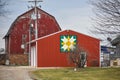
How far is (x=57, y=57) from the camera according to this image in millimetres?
57219

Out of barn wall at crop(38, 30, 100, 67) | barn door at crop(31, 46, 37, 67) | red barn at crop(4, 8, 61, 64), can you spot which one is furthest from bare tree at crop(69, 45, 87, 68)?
red barn at crop(4, 8, 61, 64)

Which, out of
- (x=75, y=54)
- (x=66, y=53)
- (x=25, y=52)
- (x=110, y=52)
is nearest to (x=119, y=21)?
(x=75, y=54)

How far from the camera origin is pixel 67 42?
58281 mm

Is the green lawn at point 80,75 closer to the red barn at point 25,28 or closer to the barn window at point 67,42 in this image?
the barn window at point 67,42

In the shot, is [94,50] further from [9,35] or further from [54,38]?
[9,35]

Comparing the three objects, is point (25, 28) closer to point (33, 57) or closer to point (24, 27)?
point (24, 27)

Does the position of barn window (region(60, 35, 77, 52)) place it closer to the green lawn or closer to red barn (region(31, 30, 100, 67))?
red barn (region(31, 30, 100, 67))

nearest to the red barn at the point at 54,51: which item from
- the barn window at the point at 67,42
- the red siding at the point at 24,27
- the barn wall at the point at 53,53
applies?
the barn wall at the point at 53,53

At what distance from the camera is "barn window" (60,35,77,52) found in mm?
57306

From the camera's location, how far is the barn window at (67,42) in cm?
5731

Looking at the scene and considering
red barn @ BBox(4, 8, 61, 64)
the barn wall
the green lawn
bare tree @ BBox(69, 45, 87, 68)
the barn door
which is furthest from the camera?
red barn @ BBox(4, 8, 61, 64)

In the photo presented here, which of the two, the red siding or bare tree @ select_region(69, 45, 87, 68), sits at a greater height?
the red siding

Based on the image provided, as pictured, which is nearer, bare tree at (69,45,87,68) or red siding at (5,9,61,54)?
bare tree at (69,45,87,68)

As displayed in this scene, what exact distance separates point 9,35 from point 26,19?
4473mm
